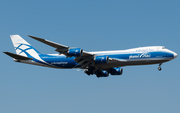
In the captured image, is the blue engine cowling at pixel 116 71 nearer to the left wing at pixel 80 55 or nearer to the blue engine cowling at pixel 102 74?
the blue engine cowling at pixel 102 74

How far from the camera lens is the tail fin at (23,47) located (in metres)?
53.0

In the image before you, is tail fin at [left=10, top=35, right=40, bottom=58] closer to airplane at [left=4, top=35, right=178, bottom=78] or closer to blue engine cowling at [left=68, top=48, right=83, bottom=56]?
airplane at [left=4, top=35, right=178, bottom=78]

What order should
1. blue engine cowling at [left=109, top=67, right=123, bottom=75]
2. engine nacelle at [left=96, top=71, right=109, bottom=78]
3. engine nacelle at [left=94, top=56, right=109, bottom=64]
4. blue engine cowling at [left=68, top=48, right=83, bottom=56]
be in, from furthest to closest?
blue engine cowling at [left=109, top=67, right=123, bottom=75] < engine nacelle at [left=96, top=71, right=109, bottom=78] < engine nacelle at [left=94, top=56, right=109, bottom=64] < blue engine cowling at [left=68, top=48, right=83, bottom=56]

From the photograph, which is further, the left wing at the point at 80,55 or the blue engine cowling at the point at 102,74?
the blue engine cowling at the point at 102,74

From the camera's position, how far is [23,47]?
54.4 m

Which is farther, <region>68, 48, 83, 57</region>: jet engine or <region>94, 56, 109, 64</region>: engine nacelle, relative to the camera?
<region>94, 56, 109, 64</region>: engine nacelle

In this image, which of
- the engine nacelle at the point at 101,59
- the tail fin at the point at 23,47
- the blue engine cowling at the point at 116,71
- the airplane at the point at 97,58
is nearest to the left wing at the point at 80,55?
the airplane at the point at 97,58

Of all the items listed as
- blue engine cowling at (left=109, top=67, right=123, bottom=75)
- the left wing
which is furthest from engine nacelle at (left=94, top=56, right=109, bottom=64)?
blue engine cowling at (left=109, top=67, right=123, bottom=75)

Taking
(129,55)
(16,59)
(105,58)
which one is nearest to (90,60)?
(105,58)

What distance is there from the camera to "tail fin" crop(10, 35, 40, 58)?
53.0 m

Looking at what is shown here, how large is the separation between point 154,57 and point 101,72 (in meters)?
11.1

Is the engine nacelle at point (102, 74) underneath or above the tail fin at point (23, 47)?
underneath

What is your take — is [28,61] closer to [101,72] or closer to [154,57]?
[101,72]

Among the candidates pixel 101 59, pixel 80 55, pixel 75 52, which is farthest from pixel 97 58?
pixel 75 52
